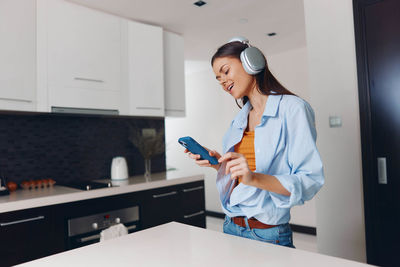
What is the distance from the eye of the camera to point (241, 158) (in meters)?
0.94

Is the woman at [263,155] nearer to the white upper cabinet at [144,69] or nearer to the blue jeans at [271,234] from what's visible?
the blue jeans at [271,234]

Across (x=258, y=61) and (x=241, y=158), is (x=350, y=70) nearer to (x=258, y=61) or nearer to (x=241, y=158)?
(x=258, y=61)

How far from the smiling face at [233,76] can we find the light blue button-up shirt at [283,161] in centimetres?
13

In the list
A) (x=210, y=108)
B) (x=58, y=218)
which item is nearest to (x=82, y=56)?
(x=58, y=218)

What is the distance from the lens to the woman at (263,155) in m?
0.99

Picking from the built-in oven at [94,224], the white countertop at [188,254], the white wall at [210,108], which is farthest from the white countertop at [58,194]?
the white wall at [210,108]

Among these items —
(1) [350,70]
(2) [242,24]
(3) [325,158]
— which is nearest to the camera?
(1) [350,70]

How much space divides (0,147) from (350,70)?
8.68ft

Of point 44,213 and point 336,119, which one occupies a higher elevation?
point 336,119

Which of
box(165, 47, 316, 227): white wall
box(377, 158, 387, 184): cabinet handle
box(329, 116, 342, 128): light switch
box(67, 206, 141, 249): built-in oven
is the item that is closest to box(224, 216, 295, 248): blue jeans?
box(377, 158, 387, 184): cabinet handle

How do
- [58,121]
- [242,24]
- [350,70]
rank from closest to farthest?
1. [350,70]
2. [58,121]
3. [242,24]

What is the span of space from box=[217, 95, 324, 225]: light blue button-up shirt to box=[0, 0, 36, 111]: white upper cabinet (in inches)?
68.7

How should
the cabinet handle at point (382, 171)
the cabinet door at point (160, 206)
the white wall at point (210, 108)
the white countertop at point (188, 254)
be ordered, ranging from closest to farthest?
the white countertop at point (188, 254) → the cabinet handle at point (382, 171) → the cabinet door at point (160, 206) → the white wall at point (210, 108)

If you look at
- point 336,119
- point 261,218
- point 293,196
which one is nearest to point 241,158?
point 293,196
